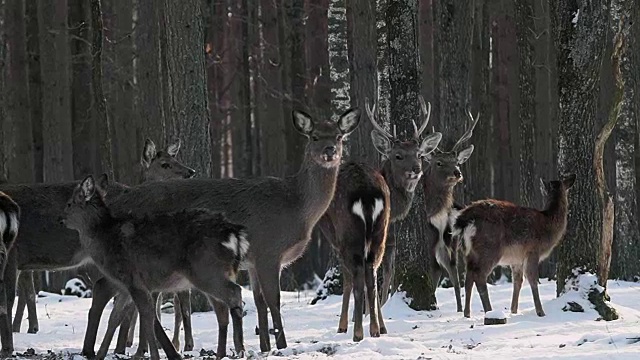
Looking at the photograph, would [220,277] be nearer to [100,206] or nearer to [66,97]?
[100,206]

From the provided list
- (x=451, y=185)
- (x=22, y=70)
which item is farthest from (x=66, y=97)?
(x=451, y=185)

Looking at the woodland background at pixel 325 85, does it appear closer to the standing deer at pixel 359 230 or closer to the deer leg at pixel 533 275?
the deer leg at pixel 533 275

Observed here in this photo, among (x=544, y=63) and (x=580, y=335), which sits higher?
(x=544, y=63)

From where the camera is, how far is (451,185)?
1514cm

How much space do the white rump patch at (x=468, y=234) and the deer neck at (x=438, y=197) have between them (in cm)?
98

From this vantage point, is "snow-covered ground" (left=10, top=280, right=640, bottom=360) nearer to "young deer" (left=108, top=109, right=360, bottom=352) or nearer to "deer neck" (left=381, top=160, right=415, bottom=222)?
"young deer" (left=108, top=109, right=360, bottom=352)

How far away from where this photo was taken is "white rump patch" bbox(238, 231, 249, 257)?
10.8m

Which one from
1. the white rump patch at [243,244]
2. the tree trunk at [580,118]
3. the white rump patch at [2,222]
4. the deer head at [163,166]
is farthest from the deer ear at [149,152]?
the tree trunk at [580,118]

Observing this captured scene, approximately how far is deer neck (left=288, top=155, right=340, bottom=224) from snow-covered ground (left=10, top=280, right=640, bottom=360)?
1.32m

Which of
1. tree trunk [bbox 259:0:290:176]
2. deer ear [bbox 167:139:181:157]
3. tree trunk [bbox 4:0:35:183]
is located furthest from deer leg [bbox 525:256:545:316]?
tree trunk [bbox 259:0:290:176]

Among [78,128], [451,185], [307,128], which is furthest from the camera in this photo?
[78,128]

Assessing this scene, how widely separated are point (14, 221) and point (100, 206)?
861 mm

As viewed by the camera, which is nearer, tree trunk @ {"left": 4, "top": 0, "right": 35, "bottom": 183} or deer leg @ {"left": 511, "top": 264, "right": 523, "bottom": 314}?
deer leg @ {"left": 511, "top": 264, "right": 523, "bottom": 314}

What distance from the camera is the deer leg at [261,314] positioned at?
11.1 meters
